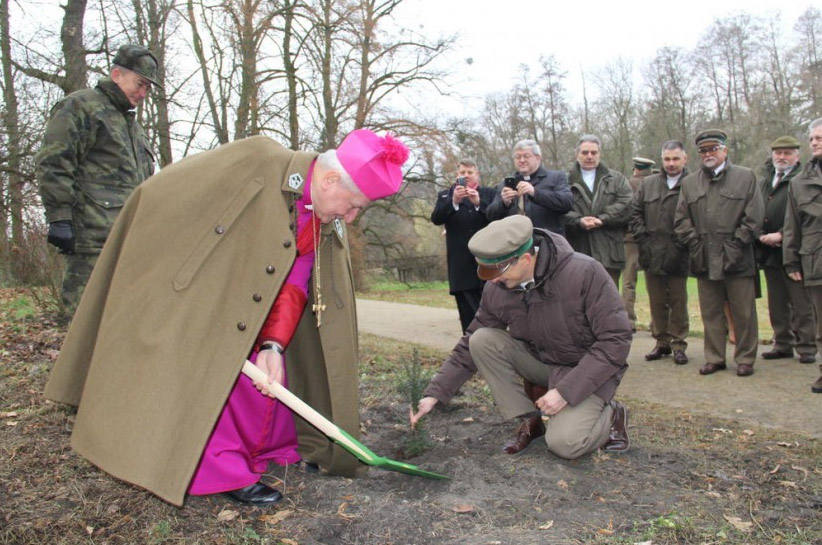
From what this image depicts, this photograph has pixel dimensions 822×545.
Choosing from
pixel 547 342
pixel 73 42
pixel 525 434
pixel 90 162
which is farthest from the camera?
pixel 73 42

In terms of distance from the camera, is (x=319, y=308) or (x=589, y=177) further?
(x=589, y=177)

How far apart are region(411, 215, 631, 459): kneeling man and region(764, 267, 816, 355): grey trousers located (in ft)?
11.8

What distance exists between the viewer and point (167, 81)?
15258 millimetres

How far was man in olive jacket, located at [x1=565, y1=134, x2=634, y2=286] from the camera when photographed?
685cm

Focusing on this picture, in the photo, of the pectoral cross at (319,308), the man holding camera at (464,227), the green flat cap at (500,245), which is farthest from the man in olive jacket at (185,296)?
the man holding camera at (464,227)

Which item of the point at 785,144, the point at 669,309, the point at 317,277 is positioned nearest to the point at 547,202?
→ the point at 669,309

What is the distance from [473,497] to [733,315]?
398 centimetres

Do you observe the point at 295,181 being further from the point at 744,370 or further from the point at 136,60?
the point at 744,370

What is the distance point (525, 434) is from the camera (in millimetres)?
4199

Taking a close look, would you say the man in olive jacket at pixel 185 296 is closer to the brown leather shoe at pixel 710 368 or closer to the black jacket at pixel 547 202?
the black jacket at pixel 547 202

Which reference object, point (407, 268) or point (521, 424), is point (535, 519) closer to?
point (521, 424)

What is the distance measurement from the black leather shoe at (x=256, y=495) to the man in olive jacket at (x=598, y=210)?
4.40 metres

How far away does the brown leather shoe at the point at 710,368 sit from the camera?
6301mm

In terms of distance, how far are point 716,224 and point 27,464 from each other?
18.5 feet
